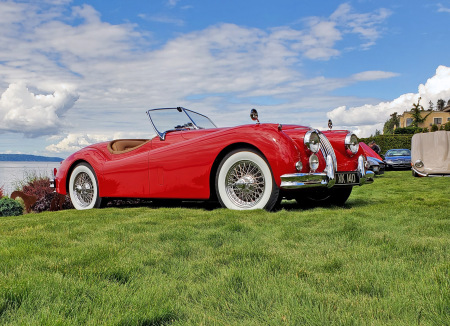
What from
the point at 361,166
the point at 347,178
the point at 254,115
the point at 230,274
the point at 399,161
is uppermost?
the point at 254,115

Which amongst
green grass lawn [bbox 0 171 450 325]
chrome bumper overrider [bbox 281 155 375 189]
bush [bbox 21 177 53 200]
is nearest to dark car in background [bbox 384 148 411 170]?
bush [bbox 21 177 53 200]

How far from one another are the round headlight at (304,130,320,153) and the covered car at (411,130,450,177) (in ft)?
35.5

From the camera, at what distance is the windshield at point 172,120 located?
6.58 m

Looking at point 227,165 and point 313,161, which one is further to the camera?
point 227,165

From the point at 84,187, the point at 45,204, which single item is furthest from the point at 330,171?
the point at 45,204

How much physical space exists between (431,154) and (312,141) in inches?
442

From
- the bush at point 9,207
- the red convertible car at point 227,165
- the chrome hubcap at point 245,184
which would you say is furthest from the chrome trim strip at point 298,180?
the bush at point 9,207

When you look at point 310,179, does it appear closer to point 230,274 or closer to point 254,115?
point 254,115

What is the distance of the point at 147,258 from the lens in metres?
2.71

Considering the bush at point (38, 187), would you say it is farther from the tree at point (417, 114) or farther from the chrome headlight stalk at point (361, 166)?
the tree at point (417, 114)

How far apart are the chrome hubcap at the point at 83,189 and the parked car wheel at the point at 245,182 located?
2704 mm

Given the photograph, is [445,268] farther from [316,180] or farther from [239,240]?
[316,180]

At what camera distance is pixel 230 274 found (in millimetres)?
2273

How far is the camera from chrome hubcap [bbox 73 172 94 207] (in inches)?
268
